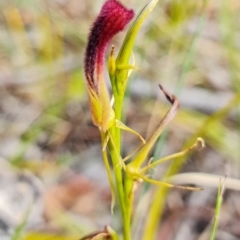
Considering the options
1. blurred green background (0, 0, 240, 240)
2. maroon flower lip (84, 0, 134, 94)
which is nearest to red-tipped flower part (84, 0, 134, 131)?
maroon flower lip (84, 0, 134, 94)

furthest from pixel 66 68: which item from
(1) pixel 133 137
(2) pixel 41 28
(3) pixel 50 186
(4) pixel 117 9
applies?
(4) pixel 117 9

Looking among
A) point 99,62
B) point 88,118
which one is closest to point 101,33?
point 99,62

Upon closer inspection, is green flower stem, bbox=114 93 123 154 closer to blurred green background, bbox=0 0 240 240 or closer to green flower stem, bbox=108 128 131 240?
green flower stem, bbox=108 128 131 240

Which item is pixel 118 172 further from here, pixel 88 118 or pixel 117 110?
pixel 88 118

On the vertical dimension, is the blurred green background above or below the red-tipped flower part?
below

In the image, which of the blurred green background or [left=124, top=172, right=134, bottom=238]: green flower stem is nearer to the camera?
[left=124, top=172, right=134, bottom=238]: green flower stem

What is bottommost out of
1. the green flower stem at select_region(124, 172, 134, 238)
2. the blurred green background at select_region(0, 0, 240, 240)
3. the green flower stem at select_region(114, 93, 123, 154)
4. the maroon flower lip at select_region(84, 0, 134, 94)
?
the blurred green background at select_region(0, 0, 240, 240)

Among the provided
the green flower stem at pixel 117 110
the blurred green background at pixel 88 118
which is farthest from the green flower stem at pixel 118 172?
the blurred green background at pixel 88 118

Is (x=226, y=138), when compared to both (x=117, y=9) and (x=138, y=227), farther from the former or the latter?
(x=117, y=9)
